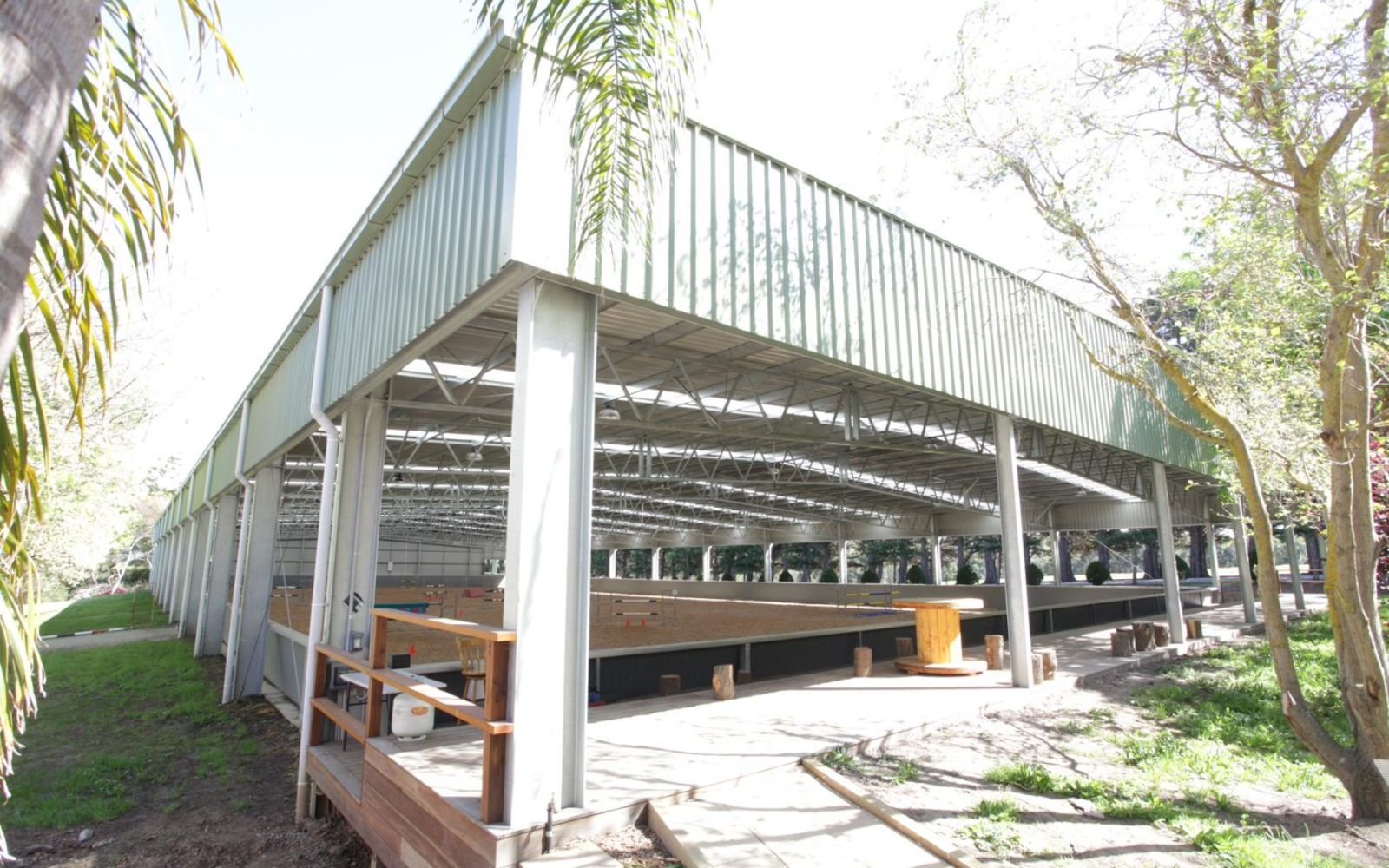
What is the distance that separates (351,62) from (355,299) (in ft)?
15.2

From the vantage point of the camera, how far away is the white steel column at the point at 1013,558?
887 centimetres

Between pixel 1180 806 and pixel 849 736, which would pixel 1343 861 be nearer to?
pixel 1180 806

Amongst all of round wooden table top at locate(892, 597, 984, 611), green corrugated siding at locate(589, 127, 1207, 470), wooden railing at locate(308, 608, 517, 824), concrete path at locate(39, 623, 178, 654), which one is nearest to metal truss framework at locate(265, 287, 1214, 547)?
green corrugated siding at locate(589, 127, 1207, 470)

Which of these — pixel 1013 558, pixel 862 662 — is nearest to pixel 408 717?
pixel 862 662

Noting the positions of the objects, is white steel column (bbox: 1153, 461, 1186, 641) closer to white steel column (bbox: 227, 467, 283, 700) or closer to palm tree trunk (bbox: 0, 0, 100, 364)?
palm tree trunk (bbox: 0, 0, 100, 364)

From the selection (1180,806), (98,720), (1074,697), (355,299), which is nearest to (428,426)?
(355,299)

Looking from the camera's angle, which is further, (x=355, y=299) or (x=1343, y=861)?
(x=355, y=299)

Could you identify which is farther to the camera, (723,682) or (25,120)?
(723,682)

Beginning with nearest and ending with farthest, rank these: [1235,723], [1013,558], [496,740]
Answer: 1. [496,740]
2. [1235,723]
3. [1013,558]

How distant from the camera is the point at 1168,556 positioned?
1375cm

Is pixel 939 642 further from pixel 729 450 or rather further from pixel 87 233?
pixel 87 233

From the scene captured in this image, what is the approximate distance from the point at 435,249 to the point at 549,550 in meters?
2.79

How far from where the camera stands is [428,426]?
1299 cm

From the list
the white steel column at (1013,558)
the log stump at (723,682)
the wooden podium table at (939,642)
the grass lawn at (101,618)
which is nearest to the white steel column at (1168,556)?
the wooden podium table at (939,642)
